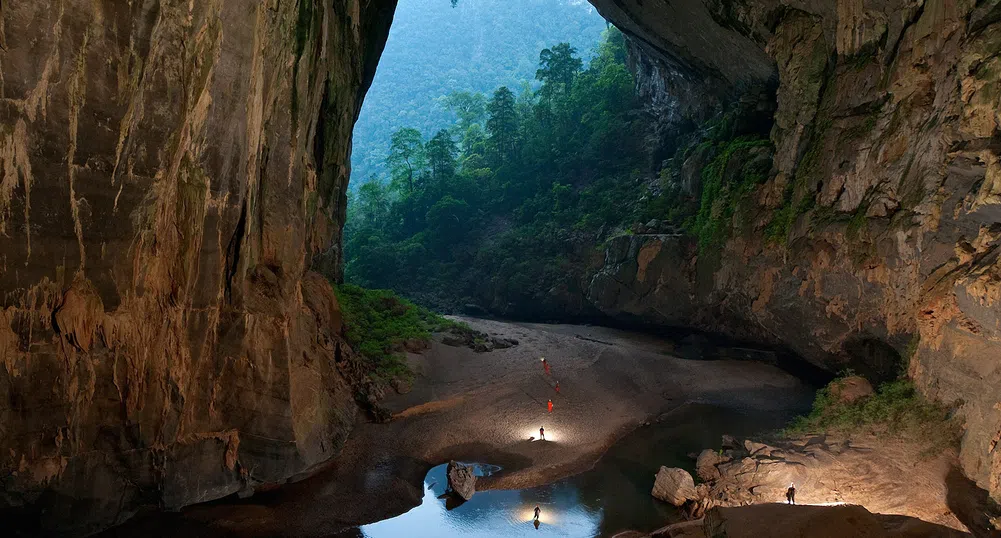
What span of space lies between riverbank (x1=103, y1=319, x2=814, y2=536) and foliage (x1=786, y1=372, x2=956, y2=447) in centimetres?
247

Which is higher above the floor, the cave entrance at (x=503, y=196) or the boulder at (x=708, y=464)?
the cave entrance at (x=503, y=196)

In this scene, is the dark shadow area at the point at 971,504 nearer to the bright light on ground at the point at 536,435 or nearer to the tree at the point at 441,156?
the bright light on ground at the point at 536,435

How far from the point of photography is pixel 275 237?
46.9 ft

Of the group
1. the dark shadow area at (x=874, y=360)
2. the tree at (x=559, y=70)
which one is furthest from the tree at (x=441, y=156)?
the dark shadow area at (x=874, y=360)

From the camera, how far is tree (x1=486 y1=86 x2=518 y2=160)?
145 ft

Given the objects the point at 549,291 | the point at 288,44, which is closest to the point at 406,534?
the point at 288,44

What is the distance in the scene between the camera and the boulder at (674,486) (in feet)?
42.5

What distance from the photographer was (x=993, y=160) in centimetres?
1249

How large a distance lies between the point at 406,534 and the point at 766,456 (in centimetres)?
833

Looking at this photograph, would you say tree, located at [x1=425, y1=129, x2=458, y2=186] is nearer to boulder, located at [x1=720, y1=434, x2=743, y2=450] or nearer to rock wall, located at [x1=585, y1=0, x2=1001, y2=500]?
rock wall, located at [x1=585, y1=0, x2=1001, y2=500]

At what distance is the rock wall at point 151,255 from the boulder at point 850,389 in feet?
46.6

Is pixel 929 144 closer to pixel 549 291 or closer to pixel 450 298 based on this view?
pixel 549 291

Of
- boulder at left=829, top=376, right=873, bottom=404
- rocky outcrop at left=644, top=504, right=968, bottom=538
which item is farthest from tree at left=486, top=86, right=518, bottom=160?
rocky outcrop at left=644, top=504, right=968, bottom=538

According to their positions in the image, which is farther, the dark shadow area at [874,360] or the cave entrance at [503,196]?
the cave entrance at [503,196]
